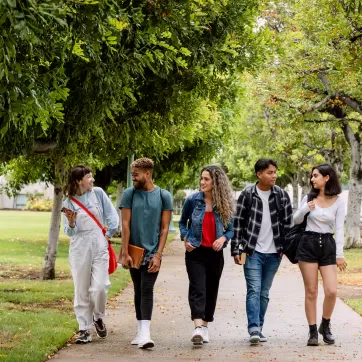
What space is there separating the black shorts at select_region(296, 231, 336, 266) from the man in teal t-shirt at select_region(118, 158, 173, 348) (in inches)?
54.8

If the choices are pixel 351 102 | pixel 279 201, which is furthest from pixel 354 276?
pixel 279 201

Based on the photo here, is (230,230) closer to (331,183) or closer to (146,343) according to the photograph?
(331,183)

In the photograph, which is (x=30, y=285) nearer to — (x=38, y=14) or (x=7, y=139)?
(x=7, y=139)

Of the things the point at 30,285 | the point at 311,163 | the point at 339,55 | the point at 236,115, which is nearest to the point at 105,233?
the point at 30,285

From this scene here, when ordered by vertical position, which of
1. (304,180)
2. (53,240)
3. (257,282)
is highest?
(304,180)

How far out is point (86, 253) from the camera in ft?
29.1

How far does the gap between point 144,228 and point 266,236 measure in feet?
4.14

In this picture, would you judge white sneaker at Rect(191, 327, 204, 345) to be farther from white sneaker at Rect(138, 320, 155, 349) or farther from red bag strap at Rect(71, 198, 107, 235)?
red bag strap at Rect(71, 198, 107, 235)

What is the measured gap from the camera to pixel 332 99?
2645 cm

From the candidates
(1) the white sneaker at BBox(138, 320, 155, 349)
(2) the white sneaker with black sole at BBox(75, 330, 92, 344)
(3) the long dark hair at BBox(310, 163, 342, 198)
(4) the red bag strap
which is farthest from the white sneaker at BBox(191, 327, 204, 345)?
(3) the long dark hair at BBox(310, 163, 342, 198)

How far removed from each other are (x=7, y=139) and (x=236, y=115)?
14.4 m

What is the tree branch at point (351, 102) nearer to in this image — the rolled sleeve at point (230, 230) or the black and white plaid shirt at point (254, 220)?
the black and white plaid shirt at point (254, 220)

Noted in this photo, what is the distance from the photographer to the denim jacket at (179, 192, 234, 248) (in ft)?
28.8

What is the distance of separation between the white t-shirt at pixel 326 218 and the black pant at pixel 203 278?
37.1 inches
